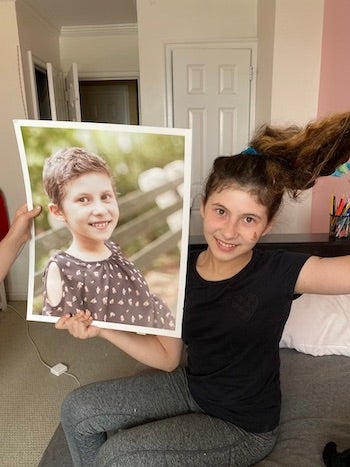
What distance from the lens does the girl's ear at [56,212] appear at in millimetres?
717

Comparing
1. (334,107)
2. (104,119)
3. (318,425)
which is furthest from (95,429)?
(104,119)

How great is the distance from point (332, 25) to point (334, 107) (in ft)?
1.42

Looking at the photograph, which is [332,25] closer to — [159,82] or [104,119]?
[159,82]

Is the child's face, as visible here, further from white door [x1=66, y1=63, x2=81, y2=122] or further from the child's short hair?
white door [x1=66, y1=63, x2=81, y2=122]

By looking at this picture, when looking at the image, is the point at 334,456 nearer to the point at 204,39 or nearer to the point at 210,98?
the point at 210,98

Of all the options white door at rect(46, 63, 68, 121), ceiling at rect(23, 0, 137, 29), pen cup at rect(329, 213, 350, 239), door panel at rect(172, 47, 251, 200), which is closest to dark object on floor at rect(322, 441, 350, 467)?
pen cup at rect(329, 213, 350, 239)

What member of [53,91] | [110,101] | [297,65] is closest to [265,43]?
[297,65]

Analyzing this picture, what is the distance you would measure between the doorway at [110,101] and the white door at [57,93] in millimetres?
1265

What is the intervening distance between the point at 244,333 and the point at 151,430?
0.27m

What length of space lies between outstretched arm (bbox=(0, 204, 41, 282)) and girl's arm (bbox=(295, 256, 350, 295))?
0.55 meters

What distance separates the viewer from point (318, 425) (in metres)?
0.94

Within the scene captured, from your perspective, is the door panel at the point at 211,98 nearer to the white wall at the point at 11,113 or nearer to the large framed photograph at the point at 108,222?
the white wall at the point at 11,113

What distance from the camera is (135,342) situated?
837 millimetres

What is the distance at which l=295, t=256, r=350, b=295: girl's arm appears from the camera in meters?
0.67
